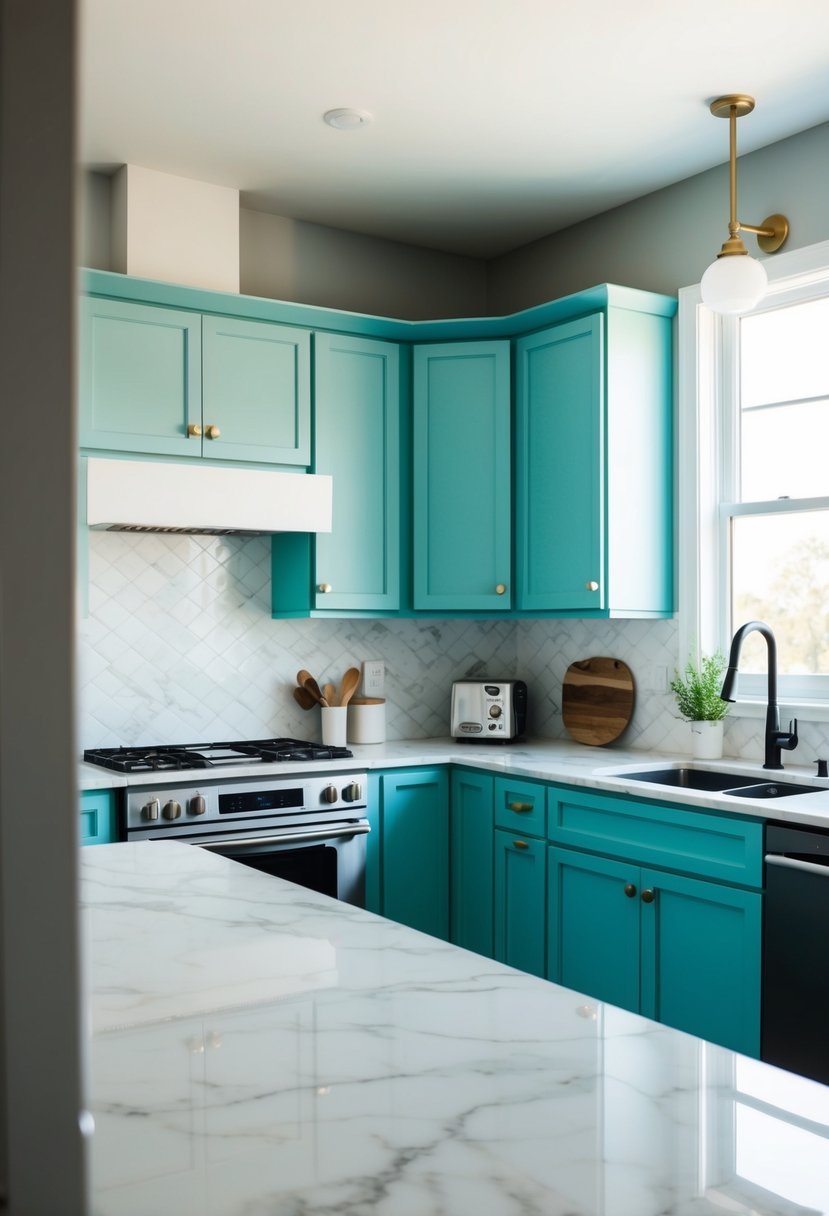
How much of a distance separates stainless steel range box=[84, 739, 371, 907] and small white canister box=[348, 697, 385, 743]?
41 cm

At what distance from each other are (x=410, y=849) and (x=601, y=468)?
141 cm

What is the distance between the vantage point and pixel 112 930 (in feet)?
4.69

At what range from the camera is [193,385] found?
3543 mm

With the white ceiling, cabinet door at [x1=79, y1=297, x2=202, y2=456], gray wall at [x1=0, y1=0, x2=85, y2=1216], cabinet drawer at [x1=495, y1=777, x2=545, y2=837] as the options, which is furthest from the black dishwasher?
gray wall at [x1=0, y1=0, x2=85, y2=1216]

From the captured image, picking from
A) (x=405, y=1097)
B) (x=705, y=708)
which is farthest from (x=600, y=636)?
(x=405, y=1097)

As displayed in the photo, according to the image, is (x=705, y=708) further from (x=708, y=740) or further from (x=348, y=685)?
(x=348, y=685)

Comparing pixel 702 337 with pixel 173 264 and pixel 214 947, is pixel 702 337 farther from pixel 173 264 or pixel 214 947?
pixel 214 947

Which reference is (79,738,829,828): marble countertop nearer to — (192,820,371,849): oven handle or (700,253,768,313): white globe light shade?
(192,820,371,849): oven handle

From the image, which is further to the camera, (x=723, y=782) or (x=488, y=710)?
(x=488, y=710)

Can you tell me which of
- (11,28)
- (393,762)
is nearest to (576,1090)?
(11,28)

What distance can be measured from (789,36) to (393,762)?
235 centimetres

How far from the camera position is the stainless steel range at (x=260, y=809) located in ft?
10.4

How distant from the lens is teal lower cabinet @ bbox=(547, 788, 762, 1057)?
8.90 feet

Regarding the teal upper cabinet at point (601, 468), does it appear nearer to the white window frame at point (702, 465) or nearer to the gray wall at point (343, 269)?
the white window frame at point (702, 465)
